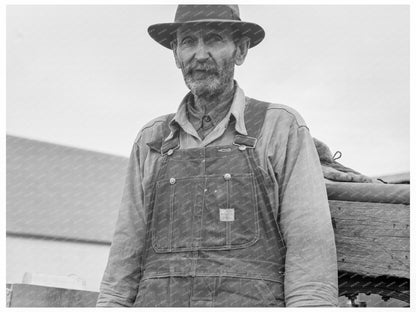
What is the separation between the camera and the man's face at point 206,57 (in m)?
2.99

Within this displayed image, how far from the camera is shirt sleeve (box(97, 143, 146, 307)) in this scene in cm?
299

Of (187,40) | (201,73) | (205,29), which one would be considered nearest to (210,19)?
(205,29)

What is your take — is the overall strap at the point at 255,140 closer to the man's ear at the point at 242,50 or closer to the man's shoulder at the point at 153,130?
the man's ear at the point at 242,50

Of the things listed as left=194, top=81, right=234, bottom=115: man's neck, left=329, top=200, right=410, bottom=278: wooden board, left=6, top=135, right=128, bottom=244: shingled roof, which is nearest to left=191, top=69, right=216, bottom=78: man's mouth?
left=194, top=81, right=234, bottom=115: man's neck

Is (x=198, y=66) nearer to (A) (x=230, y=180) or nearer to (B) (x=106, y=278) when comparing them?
(A) (x=230, y=180)

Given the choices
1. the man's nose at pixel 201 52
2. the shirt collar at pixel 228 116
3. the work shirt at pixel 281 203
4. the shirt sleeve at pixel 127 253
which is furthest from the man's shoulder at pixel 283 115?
the shirt sleeve at pixel 127 253

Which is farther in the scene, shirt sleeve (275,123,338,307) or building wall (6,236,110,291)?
building wall (6,236,110,291)

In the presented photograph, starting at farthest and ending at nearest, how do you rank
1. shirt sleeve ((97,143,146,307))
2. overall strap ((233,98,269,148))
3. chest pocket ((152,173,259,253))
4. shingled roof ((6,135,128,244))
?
shingled roof ((6,135,128,244)), shirt sleeve ((97,143,146,307)), overall strap ((233,98,269,148)), chest pocket ((152,173,259,253))

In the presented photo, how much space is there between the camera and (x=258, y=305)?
2.60 meters

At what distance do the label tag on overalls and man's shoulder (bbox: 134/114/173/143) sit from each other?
0.62 meters

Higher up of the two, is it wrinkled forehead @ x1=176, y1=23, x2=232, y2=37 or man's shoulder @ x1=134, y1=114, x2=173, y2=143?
wrinkled forehead @ x1=176, y1=23, x2=232, y2=37

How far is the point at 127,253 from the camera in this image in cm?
304

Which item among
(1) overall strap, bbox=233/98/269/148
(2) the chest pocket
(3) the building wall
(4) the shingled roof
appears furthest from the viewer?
(4) the shingled roof

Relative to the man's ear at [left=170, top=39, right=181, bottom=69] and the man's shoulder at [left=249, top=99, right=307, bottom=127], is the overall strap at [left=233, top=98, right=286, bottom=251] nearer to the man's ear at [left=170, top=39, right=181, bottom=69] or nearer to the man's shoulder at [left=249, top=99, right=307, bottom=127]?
the man's shoulder at [left=249, top=99, right=307, bottom=127]
